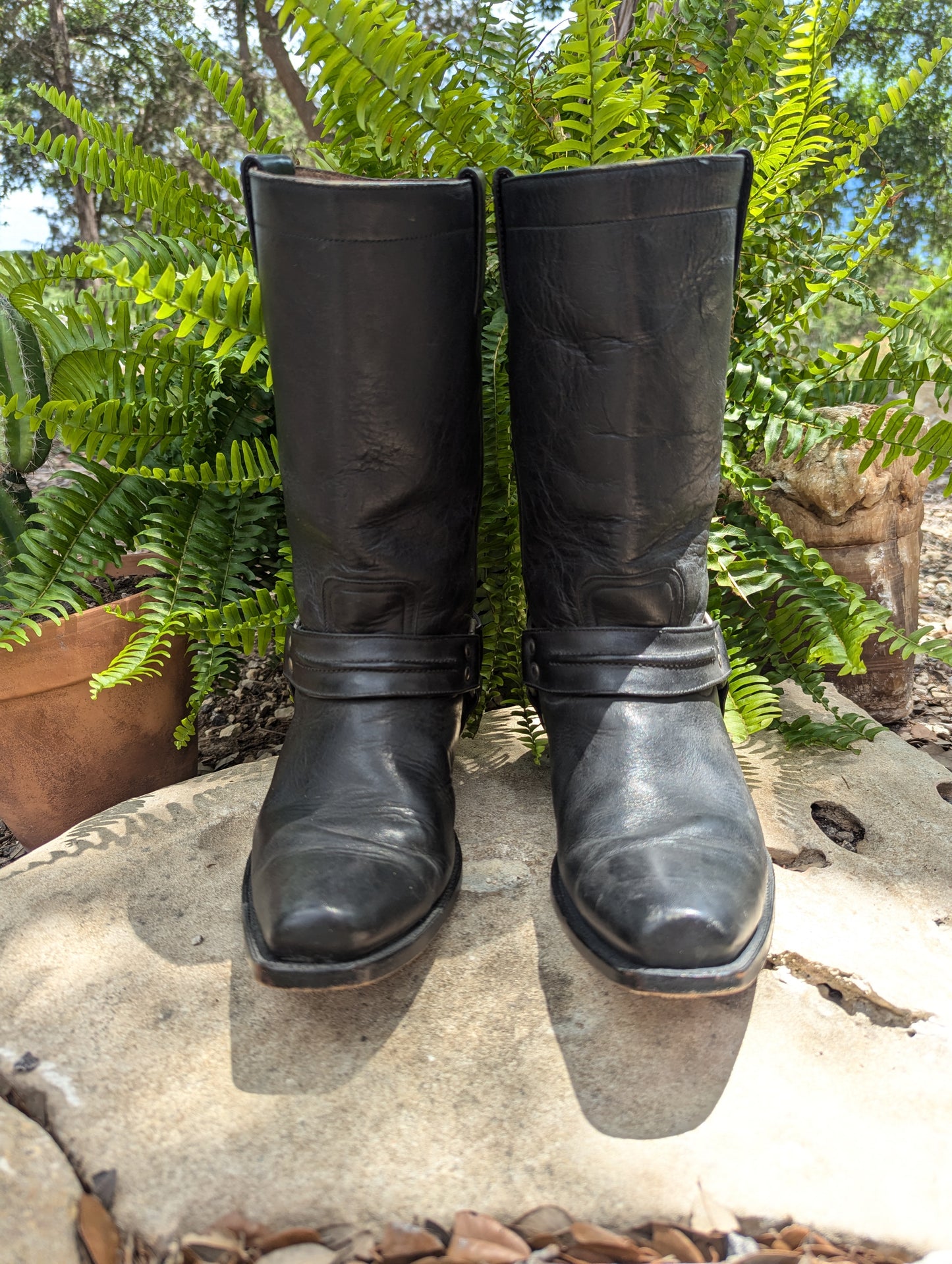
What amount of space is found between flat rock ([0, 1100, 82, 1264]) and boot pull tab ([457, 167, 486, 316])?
3.26 feet

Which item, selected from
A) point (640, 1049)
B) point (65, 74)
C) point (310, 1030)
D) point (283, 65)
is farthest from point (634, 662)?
point (65, 74)

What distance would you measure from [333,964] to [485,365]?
0.99m

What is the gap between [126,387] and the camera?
146 cm

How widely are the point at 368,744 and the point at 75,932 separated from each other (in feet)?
1.43

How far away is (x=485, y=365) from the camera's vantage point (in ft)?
4.75

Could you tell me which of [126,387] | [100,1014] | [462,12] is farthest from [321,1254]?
[462,12]

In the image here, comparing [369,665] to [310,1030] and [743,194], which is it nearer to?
[310,1030]

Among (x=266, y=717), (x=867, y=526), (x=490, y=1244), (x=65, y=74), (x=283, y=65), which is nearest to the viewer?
(x=490, y=1244)

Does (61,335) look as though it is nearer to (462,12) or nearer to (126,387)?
(126,387)

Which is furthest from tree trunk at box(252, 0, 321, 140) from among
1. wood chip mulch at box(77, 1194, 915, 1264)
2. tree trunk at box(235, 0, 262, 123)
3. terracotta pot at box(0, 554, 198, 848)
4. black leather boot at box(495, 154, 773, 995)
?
wood chip mulch at box(77, 1194, 915, 1264)

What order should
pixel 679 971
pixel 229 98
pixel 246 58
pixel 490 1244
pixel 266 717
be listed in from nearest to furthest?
pixel 490 1244 → pixel 679 971 → pixel 229 98 → pixel 266 717 → pixel 246 58

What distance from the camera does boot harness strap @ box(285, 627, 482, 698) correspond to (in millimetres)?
1095

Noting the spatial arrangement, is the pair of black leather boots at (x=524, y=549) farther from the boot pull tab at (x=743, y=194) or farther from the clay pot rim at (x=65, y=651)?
the clay pot rim at (x=65, y=651)

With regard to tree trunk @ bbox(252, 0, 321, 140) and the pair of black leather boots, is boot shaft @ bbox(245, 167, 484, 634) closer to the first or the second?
the pair of black leather boots
